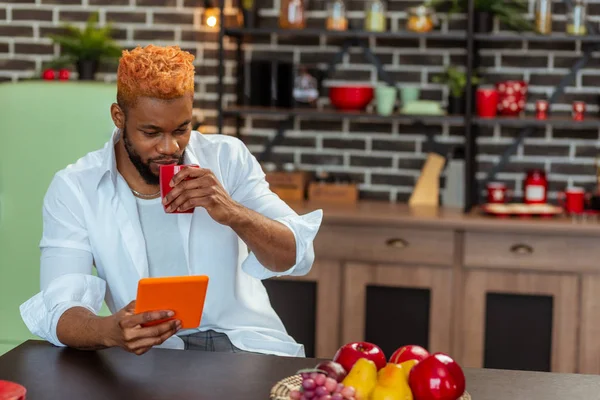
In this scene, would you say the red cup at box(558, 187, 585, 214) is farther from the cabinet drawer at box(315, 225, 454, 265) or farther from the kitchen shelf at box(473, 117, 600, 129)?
the cabinet drawer at box(315, 225, 454, 265)

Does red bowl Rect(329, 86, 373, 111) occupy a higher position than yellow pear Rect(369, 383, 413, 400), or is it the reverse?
red bowl Rect(329, 86, 373, 111)

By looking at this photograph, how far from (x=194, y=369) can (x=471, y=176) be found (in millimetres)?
2355

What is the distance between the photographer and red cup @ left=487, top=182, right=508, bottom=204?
3.93 meters

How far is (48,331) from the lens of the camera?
1.97 m

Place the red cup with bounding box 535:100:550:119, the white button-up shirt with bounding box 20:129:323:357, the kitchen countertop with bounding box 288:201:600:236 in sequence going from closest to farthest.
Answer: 1. the white button-up shirt with bounding box 20:129:323:357
2. the kitchen countertop with bounding box 288:201:600:236
3. the red cup with bounding box 535:100:550:119

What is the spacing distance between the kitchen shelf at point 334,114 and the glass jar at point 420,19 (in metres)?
0.37

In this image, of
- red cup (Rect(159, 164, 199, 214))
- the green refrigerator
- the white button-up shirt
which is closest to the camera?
red cup (Rect(159, 164, 199, 214))

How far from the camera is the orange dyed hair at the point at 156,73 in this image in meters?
2.09

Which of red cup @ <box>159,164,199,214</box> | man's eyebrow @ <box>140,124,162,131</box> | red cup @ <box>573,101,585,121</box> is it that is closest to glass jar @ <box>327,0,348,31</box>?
red cup @ <box>573,101,585,121</box>

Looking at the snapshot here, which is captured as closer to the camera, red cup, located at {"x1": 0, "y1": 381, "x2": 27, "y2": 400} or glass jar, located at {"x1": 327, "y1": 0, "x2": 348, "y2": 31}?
red cup, located at {"x1": 0, "y1": 381, "x2": 27, "y2": 400}

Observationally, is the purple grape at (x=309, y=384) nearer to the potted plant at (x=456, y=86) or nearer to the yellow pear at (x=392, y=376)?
the yellow pear at (x=392, y=376)

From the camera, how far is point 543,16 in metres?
3.83

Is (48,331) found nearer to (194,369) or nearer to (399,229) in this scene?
(194,369)

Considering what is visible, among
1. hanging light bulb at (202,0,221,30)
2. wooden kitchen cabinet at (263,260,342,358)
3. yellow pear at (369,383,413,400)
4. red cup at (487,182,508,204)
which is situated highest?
hanging light bulb at (202,0,221,30)
